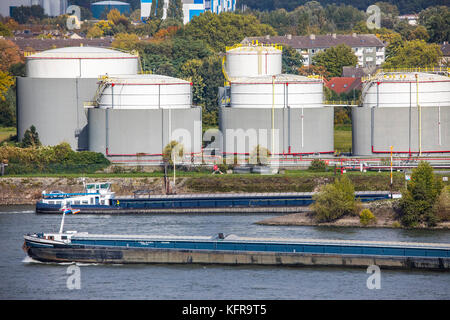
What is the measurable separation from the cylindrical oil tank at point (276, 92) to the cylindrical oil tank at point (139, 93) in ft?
11.3

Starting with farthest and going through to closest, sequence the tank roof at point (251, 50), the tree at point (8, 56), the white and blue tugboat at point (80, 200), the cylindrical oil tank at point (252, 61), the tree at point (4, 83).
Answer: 1. the tree at point (8, 56)
2. the tree at point (4, 83)
3. the tank roof at point (251, 50)
4. the cylindrical oil tank at point (252, 61)
5. the white and blue tugboat at point (80, 200)

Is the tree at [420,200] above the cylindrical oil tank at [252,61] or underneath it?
underneath

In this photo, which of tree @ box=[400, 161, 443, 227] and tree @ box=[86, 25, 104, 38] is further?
tree @ box=[86, 25, 104, 38]

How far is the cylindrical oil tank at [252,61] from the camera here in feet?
221

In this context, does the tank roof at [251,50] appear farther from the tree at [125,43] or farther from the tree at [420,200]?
the tree at [125,43]

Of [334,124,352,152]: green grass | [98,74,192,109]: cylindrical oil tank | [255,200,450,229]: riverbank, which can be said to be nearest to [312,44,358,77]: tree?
[334,124,352,152]: green grass

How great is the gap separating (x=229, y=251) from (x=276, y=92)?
69.1ft

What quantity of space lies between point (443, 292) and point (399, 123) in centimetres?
2591

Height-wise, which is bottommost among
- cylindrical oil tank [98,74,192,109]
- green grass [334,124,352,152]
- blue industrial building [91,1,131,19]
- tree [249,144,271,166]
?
tree [249,144,271,166]

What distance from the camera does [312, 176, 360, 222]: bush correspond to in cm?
4916

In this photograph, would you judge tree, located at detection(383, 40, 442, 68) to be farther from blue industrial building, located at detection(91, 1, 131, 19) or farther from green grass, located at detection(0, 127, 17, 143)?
blue industrial building, located at detection(91, 1, 131, 19)

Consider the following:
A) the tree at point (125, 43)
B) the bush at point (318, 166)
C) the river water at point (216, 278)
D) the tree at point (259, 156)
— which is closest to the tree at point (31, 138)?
the tree at point (259, 156)

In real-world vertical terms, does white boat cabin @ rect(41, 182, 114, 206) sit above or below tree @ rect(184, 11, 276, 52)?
below

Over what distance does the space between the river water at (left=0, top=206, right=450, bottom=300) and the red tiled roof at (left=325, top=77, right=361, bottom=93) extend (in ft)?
135
